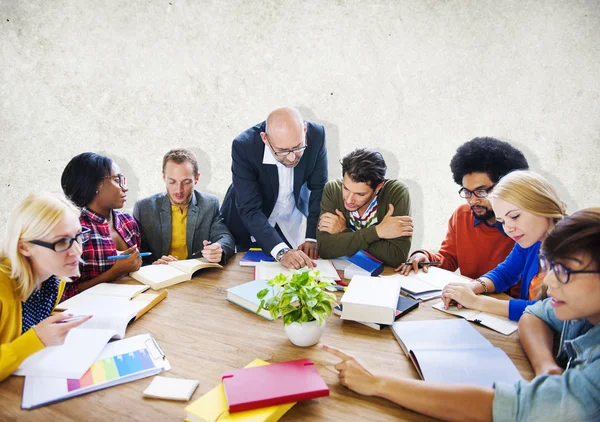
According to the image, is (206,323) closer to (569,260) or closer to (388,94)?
(569,260)

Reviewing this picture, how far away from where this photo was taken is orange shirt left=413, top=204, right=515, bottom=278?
6.92 ft

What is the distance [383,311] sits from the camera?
55.2 inches

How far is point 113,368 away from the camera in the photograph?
3.80ft

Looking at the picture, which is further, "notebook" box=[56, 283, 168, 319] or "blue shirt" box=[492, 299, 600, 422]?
"notebook" box=[56, 283, 168, 319]

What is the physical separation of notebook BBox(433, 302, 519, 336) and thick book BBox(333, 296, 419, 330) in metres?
0.10

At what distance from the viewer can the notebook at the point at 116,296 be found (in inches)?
59.6

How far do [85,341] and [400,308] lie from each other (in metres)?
1.06

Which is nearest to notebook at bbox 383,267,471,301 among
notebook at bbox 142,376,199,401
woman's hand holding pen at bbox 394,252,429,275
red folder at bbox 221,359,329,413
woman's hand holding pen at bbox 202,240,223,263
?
woman's hand holding pen at bbox 394,252,429,275

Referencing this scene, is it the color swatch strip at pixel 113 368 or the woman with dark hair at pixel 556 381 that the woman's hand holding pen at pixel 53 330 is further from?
the woman with dark hair at pixel 556 381

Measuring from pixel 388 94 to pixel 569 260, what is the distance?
2.09m

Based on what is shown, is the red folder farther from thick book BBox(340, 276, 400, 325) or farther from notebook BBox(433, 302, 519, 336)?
notebook BBox(433, 302, 519, 336)

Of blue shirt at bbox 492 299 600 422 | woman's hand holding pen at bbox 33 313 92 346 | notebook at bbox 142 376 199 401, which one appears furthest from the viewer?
woman's hand holding pen at bbox 33 313 92 346

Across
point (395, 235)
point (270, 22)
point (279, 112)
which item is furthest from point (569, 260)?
point (270, 22)

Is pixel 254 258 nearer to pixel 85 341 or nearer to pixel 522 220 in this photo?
pixel 85 341
